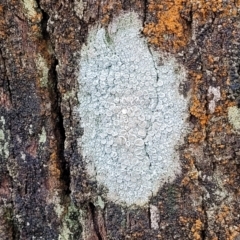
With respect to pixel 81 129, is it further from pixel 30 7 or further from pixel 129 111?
pixel 30 7

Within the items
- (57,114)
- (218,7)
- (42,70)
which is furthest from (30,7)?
(218,7)

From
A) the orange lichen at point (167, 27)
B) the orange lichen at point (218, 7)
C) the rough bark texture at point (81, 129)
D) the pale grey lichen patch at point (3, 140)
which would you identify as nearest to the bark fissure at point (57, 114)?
the rough bark texture at point (81, 129)

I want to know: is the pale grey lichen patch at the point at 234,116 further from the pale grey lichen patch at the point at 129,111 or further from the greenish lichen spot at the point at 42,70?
the greenish lichen spot at the point at 42,70

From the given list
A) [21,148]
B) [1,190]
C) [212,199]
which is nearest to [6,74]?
[21,148]

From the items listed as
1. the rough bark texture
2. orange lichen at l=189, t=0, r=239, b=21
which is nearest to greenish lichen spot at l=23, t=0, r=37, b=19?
the rough bark texture

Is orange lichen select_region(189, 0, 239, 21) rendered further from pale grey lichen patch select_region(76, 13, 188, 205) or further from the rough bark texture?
pale grey lichen patch select_region(76, 13, 188, 205)

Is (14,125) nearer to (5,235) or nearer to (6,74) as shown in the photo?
(6,74)
